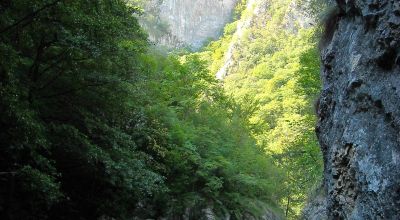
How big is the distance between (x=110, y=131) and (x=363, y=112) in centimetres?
623

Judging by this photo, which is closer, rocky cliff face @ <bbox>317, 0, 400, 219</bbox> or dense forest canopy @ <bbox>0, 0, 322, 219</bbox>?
rocky cliff face @ <bbox>317, 0, 400, 219</bbox>

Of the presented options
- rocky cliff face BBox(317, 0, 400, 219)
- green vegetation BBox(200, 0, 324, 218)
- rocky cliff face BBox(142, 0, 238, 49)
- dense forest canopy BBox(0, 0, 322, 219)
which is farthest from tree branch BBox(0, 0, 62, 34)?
rocky cliff face BBox(142, 0, 238, 49)

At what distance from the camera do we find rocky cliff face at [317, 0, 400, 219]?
5887 mm

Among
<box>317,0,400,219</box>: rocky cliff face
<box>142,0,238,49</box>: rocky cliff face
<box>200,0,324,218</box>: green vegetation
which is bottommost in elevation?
<box>317,0,400,219</box>: rocky cliff face

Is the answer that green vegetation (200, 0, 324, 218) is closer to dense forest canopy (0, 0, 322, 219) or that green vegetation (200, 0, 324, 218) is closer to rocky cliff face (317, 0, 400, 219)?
dense forest canopy (0, 0, 322, 219)

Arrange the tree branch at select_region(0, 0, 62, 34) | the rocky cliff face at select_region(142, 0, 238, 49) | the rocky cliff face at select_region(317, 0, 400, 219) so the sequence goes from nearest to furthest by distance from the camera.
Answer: the rocky cliff face at select_region(317, 0, 400, 219) → the tree branch at select_region(0, 0, 62, 34) → the rocky cliff face at select_region(142, 0, 238, 49)

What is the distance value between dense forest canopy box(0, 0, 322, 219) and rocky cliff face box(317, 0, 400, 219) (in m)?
3.24

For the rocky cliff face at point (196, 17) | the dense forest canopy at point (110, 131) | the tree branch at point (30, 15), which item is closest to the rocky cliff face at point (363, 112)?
the dense forest canopy at point (110, 131)

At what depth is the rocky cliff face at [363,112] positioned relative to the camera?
19.3 ft

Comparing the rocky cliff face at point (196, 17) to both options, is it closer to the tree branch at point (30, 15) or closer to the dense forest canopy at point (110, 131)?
the dense forest canopy at point (110, 131)

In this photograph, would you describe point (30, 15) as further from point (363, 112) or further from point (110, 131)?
point (363, 112)

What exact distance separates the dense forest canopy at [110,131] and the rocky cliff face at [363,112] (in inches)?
127

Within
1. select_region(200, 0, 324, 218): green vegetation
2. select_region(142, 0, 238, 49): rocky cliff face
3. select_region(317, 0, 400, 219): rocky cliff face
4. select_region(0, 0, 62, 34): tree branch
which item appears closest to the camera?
select_region(317, 0, 400, 219): rocky cliff face

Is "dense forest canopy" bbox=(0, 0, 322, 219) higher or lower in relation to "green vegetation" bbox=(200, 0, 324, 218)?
lower
